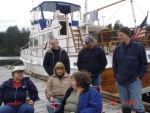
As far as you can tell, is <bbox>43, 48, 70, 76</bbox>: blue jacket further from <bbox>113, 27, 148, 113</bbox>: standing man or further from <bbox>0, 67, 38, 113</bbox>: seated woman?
<bbox>113, 27, 148, 113</bbox>: standing man

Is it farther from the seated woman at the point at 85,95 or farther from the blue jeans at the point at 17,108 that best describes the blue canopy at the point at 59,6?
the seated woman at the point at 85,95

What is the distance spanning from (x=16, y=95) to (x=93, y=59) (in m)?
1.73

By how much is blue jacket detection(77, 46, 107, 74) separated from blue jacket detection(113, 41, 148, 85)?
108 cm

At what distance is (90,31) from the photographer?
42.4 ft

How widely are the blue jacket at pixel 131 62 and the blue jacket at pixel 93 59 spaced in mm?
1080

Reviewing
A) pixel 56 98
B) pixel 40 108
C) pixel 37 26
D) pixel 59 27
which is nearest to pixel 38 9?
pixel 37 26

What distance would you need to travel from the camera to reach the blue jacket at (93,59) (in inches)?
188

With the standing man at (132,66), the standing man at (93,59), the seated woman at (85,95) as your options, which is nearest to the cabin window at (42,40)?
the standing man at (93,59)

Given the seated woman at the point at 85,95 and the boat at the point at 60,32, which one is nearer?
the seated woman at the point at 85,95

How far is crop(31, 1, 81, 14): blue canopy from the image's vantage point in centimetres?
1338

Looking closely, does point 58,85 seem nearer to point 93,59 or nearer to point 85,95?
point 93,59

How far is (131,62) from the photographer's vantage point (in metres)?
3.60

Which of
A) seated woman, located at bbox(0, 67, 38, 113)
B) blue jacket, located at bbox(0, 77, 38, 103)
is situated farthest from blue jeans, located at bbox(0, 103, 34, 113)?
blue jacket, located at bbox(0, 77, 38, 103)

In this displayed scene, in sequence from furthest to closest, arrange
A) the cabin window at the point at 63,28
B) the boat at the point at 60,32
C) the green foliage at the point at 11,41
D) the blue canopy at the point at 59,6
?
the green foliage at the point at 11,41 → the blue canopy at the point at 59,6 → the cabin window at the point at 63,28 → the boat at the point at 60,32
